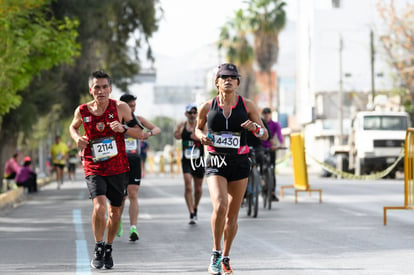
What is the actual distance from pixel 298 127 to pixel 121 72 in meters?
45.7

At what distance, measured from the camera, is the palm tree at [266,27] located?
6297cm

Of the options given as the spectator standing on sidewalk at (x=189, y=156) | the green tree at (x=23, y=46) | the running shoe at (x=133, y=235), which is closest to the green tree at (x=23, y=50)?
the green tree at (x=23, y=46)

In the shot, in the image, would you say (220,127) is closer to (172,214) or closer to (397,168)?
(172,214)

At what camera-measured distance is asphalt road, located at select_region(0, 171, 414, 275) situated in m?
9.59

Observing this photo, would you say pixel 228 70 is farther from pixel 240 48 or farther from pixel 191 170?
pixel 240 48

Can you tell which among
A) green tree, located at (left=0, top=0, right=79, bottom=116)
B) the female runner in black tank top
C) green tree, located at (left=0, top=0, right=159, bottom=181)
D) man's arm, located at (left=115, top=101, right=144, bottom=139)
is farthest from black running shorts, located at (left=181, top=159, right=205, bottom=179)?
green tree, located at (left=0, top=0, right=159, bottom=181)

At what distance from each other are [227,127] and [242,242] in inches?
135

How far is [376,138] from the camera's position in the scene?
35.5 meters

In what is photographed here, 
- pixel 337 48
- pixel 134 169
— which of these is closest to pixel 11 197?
pixel 134 169

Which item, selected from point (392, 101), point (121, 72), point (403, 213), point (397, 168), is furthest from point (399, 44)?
point (403, 213)

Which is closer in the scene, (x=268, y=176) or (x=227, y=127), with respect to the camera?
(x=227, y=127)

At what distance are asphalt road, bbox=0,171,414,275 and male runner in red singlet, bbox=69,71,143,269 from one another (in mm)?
534

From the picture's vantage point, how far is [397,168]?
36500 millimetres

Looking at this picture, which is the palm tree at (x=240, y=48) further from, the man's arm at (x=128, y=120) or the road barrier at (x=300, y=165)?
the man's arm at (x=128, y=120)
